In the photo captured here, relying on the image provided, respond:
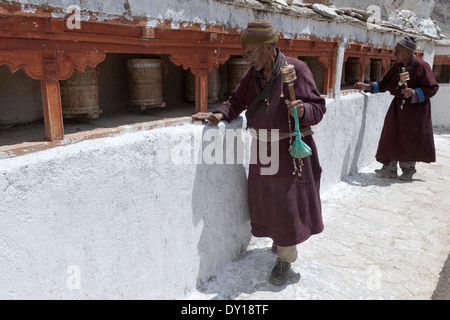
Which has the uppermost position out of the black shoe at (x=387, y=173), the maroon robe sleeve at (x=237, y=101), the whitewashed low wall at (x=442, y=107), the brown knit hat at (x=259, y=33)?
the brown knit hat at (x=259, y=33)

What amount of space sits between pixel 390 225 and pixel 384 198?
1004 mm

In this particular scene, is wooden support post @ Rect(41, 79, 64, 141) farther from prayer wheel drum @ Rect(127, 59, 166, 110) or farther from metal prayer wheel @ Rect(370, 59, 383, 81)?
metal prayer wheel @ Rect(370, 59, 383, 81)

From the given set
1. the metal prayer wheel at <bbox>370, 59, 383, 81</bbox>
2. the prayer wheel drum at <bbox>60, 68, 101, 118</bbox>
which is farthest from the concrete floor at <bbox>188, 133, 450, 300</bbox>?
the metal prayer wheel at <bbox>370, 59, 383, 81</bbox>

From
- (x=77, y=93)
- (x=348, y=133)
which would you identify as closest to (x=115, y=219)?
(x=77, y=93)

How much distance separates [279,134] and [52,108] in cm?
170

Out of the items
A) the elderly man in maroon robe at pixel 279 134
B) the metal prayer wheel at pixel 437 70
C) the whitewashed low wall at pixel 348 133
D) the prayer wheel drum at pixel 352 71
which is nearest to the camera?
the elderly man in maroon robe at pixel 279 134

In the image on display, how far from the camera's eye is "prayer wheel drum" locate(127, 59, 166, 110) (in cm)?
342

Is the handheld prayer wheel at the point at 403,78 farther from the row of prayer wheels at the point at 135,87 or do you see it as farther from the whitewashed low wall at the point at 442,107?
the whitewashed low wall at the point at 442,107

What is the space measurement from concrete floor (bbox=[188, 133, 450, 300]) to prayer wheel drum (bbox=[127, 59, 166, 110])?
5.77ft

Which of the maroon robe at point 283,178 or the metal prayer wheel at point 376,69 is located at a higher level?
the metal prayer wheel at point 376,69

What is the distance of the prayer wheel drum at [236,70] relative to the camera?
451cm

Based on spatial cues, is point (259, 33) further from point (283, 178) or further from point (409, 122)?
point (409, 122)

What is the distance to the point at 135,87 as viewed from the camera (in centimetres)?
349

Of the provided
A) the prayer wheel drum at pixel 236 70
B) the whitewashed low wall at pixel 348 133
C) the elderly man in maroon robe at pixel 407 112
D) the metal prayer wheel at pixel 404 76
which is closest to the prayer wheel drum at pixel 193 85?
the prayer wheel drum at pixel 236 70
